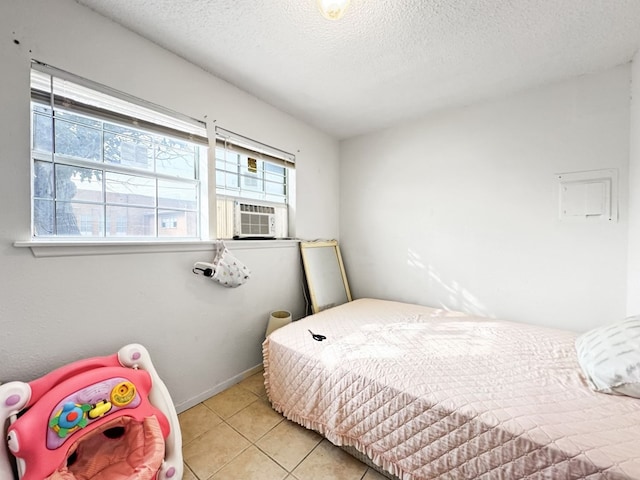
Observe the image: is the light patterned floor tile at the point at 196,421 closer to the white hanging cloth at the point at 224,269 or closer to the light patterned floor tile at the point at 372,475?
the white hanging cloth at the point at 224,269

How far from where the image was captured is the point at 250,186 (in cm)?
230

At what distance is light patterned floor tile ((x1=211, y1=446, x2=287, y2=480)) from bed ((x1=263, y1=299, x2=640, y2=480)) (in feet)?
0.89

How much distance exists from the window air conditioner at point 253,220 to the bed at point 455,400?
0.89m

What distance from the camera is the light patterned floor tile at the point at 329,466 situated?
1.27m

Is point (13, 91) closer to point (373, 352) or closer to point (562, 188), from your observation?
point (373, 352)

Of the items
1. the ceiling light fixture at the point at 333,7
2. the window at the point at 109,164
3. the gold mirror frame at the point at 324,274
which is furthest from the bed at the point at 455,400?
the ceiling light fixture at the point at 333,7

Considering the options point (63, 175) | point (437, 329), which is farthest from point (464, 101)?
A: point (63, 175)

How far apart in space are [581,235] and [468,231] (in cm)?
74

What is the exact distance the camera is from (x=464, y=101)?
225cm

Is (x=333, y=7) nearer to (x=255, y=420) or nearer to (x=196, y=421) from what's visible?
(x=255, y=420)

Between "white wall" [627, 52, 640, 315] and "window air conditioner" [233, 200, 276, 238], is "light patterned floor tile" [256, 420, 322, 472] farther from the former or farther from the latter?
"white wall" [627, 52, 640, 315]

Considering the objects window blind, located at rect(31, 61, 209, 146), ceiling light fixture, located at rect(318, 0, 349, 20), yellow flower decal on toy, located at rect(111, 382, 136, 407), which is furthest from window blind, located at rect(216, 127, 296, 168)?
yellow flower decal on toy, located at rect(111, 382, 136, 407)

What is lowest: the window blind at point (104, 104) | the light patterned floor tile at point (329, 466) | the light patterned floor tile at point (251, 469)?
the light patterned floor tile at point (329, 466)

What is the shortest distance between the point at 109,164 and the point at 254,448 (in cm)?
185
